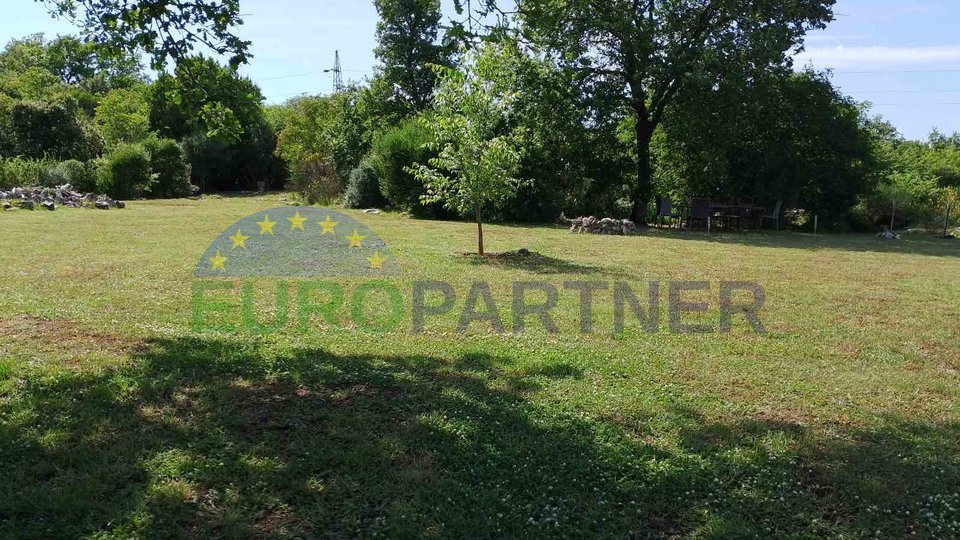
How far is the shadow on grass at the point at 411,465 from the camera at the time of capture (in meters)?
2.91

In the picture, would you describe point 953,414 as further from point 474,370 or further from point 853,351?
point 474,370

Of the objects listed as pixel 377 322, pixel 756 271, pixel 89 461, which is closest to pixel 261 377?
pixel 89 461

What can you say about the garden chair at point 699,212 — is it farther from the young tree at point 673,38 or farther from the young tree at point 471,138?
the young tree at point 471,138

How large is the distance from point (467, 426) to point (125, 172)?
31.2 meters

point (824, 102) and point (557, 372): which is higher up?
point (824, 102)

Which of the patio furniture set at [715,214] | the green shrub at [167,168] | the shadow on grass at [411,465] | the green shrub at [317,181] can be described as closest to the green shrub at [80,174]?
Result: the green shrub at [167,168]

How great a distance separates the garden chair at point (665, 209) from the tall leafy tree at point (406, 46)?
14.4 m

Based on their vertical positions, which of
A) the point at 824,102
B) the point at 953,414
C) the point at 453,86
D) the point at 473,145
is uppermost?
the point at 824,102

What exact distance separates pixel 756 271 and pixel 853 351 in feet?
17.9

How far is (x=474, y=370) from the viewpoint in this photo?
16.5 feet

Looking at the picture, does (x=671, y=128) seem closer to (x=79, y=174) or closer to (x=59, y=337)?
(x=59, y=337)

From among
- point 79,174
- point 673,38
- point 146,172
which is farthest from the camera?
point 146,172

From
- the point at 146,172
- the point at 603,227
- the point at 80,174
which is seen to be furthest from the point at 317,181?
the point at 603,227

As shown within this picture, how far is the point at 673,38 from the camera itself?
20.5m
